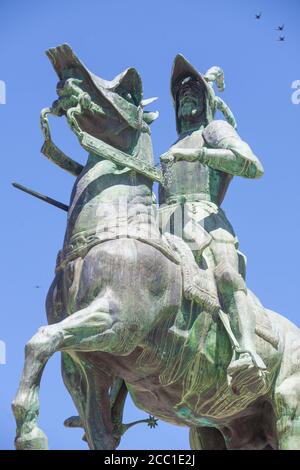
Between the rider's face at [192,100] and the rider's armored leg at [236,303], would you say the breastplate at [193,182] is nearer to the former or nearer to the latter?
the rider's face at [192,100]

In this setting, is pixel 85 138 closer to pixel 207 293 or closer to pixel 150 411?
pixel 207 293

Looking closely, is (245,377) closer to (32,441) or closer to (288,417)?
(288,417)

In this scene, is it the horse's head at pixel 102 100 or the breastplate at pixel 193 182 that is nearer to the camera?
the horse's head at pixel 102 100

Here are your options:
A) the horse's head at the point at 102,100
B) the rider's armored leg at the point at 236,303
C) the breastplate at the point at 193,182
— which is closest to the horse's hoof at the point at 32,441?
the rider's armored leg at the point at 236,303

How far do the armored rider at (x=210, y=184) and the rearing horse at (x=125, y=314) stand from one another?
282 mm

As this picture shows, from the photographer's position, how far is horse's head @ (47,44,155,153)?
38.2 ft

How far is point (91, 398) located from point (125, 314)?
3.64 feet

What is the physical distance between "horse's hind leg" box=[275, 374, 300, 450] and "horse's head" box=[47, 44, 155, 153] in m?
3.07

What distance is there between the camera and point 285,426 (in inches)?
479

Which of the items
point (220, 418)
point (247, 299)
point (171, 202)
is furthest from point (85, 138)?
point (220, 418)

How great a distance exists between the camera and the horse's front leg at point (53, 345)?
33.2ft

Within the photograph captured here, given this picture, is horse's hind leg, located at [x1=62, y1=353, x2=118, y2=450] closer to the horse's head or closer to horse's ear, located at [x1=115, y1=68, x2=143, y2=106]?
the horse's head

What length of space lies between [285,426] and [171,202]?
272cm

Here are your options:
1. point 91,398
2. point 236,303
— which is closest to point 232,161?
point 236,303
